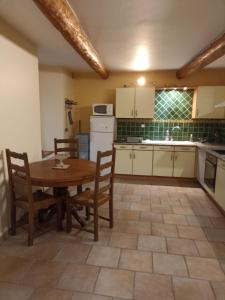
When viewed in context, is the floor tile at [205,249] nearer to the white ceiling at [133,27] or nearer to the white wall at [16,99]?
the white wall at [16,99]

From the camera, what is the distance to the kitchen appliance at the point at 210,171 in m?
3.54

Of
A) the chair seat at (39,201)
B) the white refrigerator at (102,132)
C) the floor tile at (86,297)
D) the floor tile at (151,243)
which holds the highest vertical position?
the white refrigerator at (102,132)

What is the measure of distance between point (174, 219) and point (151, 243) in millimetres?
725

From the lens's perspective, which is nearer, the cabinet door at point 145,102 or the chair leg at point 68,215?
the chair leg at point 68,215

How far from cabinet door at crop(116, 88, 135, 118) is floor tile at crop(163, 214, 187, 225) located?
254 centimetres

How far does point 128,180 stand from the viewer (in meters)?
4.85

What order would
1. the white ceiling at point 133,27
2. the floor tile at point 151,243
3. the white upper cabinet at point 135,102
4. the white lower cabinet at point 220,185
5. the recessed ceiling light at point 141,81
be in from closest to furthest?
1. the white ceiling at point 133,27
2. the floor tile at point 151,243
3. the white lower cabinet at point 220,185
4. the white upper cabinet at point 135,102
5. the recessed ceiling light at point 141,81

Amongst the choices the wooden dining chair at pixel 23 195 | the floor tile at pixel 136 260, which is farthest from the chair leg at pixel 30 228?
the floor tile at pixel 136 260

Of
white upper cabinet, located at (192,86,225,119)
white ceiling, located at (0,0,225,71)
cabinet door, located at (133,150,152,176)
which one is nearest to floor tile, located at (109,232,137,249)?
cabinet door, located at (133,150,152,176)

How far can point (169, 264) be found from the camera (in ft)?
6.94

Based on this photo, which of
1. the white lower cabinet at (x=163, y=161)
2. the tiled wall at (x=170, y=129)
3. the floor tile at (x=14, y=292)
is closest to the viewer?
the floor tile at (x=14, y=292)

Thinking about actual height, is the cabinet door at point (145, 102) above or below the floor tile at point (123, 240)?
above

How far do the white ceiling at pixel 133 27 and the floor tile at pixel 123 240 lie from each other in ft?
8.12

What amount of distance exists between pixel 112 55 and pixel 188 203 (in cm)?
284
